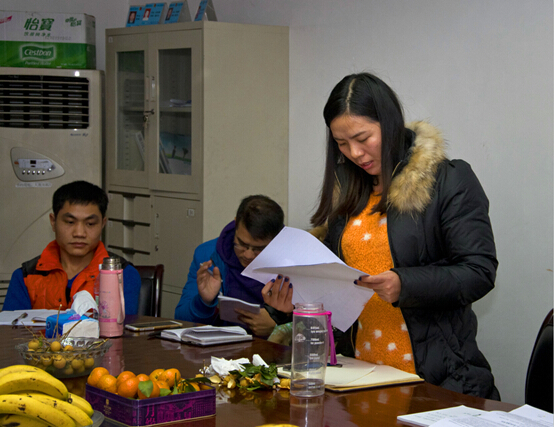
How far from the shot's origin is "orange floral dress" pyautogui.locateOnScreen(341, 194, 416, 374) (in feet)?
5.59

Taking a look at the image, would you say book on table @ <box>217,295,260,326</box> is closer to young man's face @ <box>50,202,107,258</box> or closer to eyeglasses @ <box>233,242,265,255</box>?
eyeglasses @ <box>233,242,265,255</box>

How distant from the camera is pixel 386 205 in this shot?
177cm

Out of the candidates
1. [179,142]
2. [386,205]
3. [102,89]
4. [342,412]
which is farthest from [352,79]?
[102,89]

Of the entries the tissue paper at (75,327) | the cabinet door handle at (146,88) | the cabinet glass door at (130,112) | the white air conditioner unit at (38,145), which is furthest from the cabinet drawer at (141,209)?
the tissue paper at (75,327)

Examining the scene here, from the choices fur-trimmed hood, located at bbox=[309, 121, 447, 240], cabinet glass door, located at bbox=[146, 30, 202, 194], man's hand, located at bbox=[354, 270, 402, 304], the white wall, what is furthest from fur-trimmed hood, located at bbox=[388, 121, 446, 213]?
cabinet glass door, located at bbox=[146, 30, 202, 194]

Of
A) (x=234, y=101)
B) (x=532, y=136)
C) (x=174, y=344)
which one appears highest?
(x=234, y=101)

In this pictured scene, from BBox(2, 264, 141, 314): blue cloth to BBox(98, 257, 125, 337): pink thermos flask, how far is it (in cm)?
47

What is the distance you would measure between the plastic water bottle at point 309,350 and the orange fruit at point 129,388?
14.0 inches

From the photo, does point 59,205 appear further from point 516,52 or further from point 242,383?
point 516,52

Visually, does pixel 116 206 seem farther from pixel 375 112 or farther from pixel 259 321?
pixel 375 112

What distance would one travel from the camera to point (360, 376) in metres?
1.49

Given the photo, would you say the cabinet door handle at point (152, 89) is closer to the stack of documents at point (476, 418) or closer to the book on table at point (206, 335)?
the book on table at point (206, 335)

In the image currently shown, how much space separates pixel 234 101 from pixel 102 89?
1168mm

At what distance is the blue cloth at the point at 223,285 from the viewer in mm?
2486
